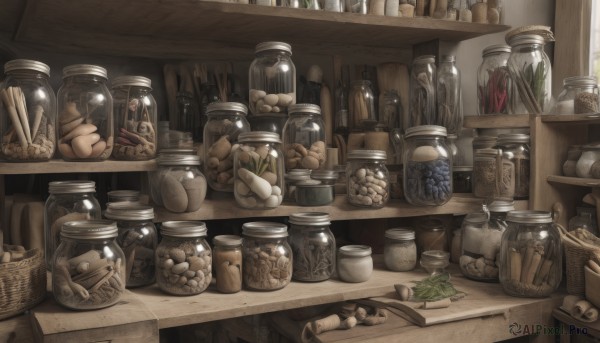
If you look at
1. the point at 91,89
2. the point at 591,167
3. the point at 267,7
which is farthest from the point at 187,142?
the point at 591,167

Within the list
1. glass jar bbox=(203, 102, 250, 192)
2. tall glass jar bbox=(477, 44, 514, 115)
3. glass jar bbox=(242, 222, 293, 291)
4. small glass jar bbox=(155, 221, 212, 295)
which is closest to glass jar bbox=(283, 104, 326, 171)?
glass jar bbox=(203, 102, 250, 192)

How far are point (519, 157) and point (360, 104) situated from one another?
2.02 ft

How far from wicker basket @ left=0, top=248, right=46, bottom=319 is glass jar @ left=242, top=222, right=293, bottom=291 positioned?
1.85 ft

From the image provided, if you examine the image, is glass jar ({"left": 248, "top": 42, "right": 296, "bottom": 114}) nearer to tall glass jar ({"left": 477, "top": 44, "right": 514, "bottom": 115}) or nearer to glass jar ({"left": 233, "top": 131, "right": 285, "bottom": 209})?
glass jar ({"left": 233, "top": 131, "right": 285, "bottom": 209})

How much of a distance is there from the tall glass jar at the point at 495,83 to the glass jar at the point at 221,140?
3.05ft

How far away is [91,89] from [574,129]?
1.69 m

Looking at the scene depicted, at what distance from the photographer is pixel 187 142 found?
184cm

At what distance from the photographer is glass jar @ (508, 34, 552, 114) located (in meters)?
1.93

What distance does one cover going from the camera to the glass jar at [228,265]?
157 cm

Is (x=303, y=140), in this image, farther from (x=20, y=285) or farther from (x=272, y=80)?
(x=20, y=285)

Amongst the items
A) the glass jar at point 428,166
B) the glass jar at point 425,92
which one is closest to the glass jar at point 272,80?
the glass jar at point 428,166

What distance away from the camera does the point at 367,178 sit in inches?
70.6

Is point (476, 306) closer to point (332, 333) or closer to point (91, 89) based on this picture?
point (332, 333)

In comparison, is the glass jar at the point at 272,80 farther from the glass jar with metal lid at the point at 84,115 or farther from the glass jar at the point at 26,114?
the glass jar at the point at 26,114
